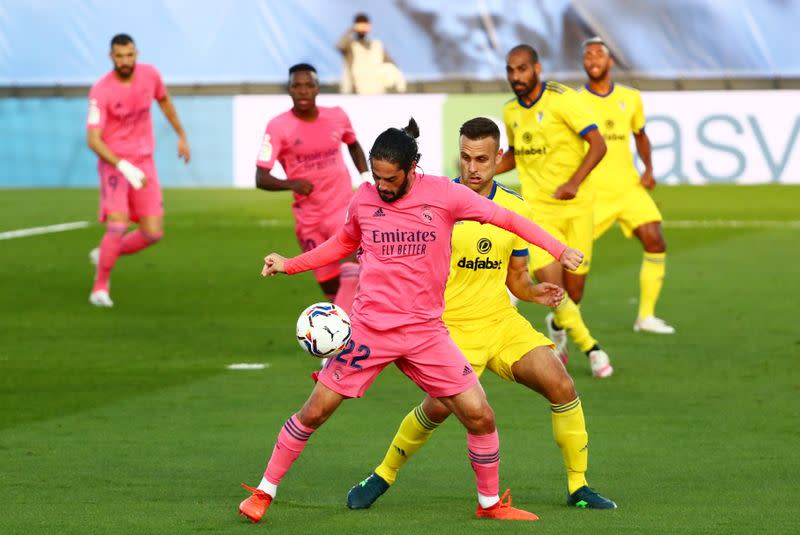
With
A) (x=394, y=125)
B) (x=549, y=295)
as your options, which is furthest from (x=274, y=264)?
(x=394, y=125)

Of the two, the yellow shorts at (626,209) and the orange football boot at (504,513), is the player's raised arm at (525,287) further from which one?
the yellow shorts at (626,209)

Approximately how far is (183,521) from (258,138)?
20.1 m

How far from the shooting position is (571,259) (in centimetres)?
716

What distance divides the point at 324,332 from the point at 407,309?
1.26 feet

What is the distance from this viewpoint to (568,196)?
1154 cm

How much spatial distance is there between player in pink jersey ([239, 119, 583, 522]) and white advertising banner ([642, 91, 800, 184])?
18857 mm

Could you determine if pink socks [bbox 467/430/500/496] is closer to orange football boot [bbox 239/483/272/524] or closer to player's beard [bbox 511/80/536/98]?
orange football boot [bbox 239/483/272/524]

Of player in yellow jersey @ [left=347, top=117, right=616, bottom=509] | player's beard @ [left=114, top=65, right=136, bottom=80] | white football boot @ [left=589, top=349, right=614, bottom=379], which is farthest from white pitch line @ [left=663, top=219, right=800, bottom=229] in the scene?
player in yellow jersey @ [left=347, top=117, right=616, bottom=509]

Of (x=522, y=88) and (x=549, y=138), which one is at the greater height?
(x=522, y=88)

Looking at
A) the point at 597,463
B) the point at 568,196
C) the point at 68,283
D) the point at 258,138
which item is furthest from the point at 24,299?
the point at 258,138

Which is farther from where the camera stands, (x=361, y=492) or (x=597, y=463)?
(x=597, y=463)

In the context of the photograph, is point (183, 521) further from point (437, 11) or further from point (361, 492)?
point (437, 11)

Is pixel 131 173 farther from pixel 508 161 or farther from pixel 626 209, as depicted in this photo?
pixel 626 209

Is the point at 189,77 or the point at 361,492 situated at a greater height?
the point at 189,77
